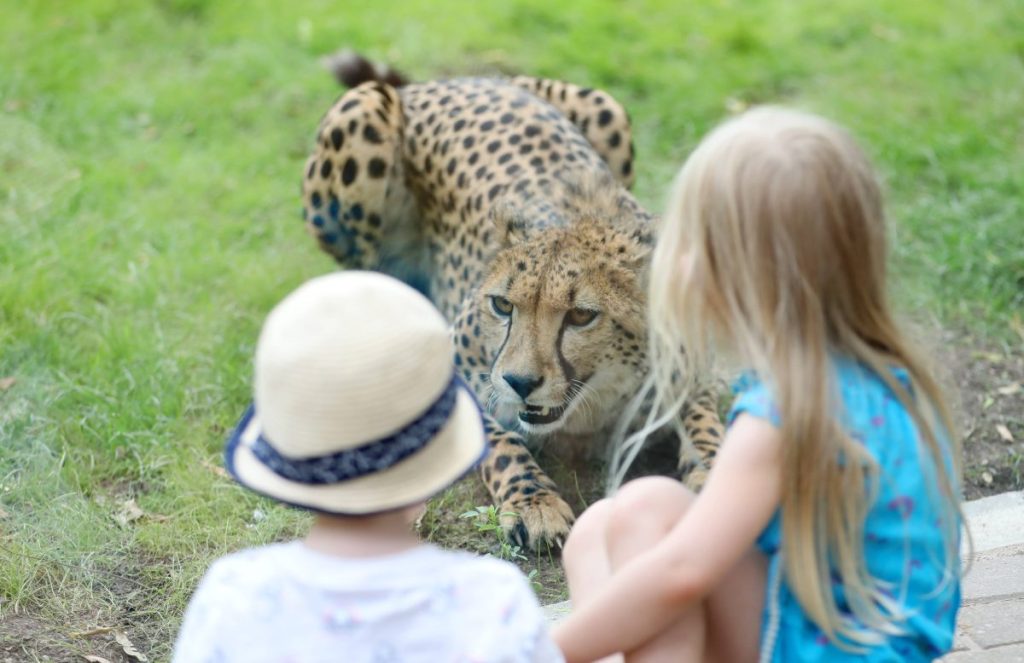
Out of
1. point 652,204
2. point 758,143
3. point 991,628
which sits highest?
point 758,143

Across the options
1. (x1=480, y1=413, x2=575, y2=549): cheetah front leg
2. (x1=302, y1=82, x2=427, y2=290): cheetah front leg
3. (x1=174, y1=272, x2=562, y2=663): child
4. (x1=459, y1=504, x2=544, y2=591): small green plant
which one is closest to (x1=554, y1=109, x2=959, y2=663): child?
(x1=174, y1=272, x2=562, y2=663): child

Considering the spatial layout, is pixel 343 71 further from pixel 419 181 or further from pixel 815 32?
pixel 815 32

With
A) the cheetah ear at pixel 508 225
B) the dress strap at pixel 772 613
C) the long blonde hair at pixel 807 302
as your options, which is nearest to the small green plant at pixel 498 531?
the cheetah ear at pixel 508 225

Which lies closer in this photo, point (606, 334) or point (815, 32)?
point (606, 334)

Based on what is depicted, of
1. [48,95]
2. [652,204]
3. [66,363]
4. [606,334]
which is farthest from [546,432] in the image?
[48,95]

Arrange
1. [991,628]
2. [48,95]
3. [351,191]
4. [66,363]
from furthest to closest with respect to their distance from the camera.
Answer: [48,95]
[351,191]
[66,363]
[991,628]

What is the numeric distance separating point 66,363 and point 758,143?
10.5 feet

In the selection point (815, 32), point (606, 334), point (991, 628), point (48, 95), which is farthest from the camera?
point (815, 32)

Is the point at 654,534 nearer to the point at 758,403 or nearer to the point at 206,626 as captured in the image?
the point at 758,403

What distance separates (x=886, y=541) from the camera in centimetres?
229

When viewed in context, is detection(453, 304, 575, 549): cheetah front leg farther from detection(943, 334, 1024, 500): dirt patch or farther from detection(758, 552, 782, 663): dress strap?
detection(758, 552, 782, 663): dress strap

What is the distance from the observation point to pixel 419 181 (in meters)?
5.20

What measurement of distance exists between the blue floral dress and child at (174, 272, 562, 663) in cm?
55

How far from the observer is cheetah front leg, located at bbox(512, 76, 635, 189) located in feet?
17.4
